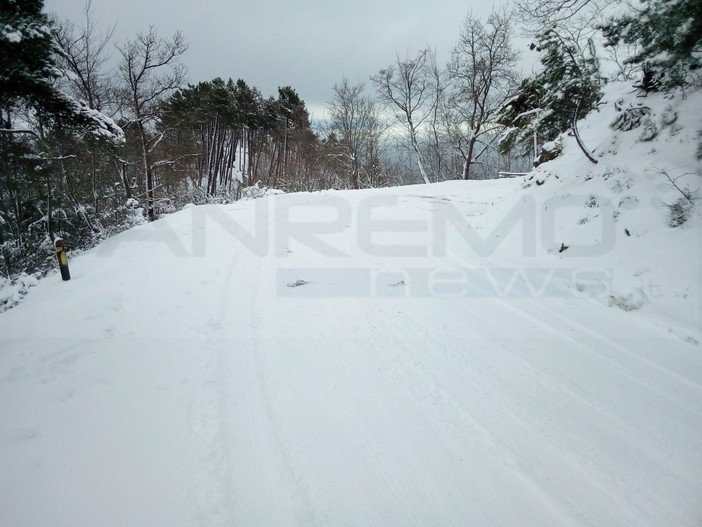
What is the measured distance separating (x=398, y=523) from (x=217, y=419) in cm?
158

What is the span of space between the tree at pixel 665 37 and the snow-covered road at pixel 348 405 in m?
3.40

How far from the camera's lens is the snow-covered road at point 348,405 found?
2.03 m

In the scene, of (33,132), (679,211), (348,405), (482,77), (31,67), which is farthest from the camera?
(482,77)

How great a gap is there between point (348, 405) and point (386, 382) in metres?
0.46

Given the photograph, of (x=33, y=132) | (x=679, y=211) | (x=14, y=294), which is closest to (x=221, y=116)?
(x=33, y=132)

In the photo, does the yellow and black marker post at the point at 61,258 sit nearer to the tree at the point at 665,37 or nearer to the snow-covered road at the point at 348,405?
the snow-covered road at the point at 348,405

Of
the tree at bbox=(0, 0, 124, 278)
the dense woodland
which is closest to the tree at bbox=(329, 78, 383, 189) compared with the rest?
the dense woodland

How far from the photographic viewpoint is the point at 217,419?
2.64 metres

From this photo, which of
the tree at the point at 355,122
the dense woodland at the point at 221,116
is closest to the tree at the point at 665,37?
the dense woodland at the point at 221,116

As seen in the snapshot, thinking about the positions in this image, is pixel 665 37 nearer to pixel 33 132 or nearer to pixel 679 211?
pixel 679 211

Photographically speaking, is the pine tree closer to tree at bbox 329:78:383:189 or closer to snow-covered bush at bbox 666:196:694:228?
snow-covered bush at bbox 666:196:694:228

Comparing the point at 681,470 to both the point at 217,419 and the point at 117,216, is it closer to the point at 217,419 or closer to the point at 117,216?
the point at 217,419

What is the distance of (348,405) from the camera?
2.79 m

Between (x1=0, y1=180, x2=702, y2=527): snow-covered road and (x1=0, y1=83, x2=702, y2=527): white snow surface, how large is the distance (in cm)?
2
